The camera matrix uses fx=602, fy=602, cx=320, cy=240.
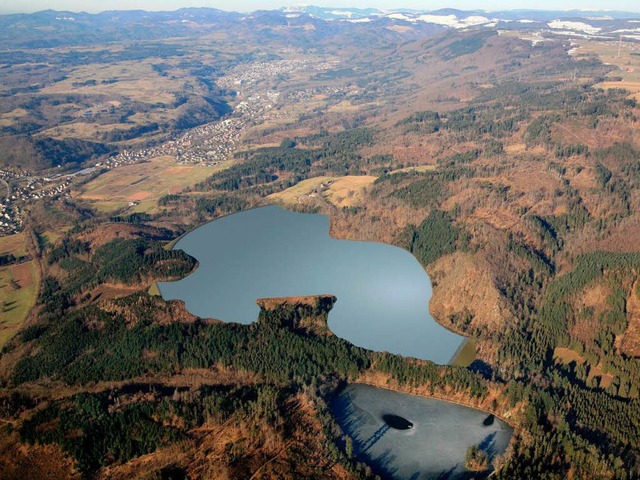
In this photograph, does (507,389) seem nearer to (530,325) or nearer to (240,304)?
(530,325)

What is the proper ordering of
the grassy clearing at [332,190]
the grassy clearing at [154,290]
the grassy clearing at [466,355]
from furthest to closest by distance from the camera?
the grassy clearing at [332,190] → the grassy clearing at [154,290] → the grassy clearing at [466,355]

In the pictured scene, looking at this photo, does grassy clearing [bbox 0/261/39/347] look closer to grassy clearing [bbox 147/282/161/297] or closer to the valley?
the valley

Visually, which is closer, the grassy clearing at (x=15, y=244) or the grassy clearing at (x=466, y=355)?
the grassy clearing at (x=466, y=355)

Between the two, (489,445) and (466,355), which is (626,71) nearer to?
(466,355)

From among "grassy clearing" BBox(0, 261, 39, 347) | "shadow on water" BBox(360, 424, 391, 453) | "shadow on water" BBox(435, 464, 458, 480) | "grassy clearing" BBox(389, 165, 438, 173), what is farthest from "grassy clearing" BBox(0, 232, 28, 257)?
"shadow on water" BBox(435, 464, 458, 480)

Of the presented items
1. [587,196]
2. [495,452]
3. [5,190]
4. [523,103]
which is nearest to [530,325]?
[495,452]

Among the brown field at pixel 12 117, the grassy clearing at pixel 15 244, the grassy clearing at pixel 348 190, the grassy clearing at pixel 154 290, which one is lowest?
the grassy clearing at pixel 15 244

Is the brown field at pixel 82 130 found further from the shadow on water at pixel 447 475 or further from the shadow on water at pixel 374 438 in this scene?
the shadow on water at pixel 447 475

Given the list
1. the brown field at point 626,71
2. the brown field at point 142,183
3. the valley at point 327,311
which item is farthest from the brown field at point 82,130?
the brown field at point 626,71
